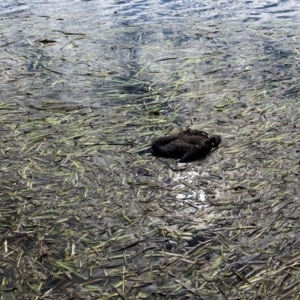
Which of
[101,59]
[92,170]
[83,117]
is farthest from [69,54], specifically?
[92,170]

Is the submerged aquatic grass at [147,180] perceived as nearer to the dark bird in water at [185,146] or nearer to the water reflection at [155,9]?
the dark bird in water at [185,146]

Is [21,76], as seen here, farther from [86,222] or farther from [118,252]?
[118,252]

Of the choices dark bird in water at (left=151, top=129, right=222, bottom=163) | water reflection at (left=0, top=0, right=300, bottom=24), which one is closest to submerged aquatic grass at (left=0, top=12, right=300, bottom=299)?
dark bird in water at (left=151, top=129, right=222, bottom=163)

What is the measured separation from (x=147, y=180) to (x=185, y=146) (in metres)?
0.55

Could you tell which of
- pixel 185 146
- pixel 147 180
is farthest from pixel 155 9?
pixel 147 180

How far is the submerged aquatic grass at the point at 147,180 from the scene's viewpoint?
352cm

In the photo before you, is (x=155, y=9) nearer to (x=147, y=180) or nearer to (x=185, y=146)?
(x=185, y=146)

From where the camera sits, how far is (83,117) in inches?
225

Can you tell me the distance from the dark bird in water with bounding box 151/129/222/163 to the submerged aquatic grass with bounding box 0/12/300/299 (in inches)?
3.4

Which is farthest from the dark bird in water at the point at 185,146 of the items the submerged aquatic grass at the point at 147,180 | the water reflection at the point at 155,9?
the water reflection at the point at 155,9

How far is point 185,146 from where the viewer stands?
16.0 ft

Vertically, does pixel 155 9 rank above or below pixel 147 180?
below

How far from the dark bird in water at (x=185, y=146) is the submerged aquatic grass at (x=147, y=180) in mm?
85

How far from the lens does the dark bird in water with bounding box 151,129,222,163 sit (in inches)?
190
